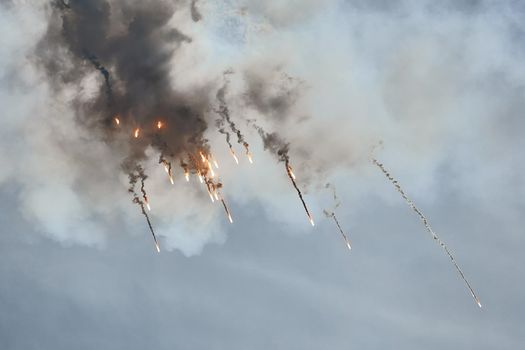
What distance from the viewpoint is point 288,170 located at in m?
64.0

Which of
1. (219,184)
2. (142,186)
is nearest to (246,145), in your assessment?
(219,184)

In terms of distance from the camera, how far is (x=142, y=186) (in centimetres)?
6619

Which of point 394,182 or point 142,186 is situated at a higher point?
point 142,186

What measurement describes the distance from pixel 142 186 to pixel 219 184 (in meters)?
12.2

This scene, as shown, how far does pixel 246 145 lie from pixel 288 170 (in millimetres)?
7391

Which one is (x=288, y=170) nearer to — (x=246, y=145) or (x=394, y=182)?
(x=246, y=145)

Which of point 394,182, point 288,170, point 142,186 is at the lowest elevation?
point 394,182

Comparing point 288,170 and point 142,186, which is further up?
point 142,186

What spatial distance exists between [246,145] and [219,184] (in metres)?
6.28

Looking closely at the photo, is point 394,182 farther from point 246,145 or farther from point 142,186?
point 142,186

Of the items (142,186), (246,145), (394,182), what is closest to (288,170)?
(246,145)

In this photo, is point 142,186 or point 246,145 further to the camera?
point 142,186

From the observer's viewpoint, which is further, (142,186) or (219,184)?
(142,186)

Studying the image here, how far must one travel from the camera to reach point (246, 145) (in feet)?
198
